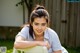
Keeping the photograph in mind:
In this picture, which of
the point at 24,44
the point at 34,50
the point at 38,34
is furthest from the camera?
the point at 38,34

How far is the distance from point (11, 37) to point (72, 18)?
2299mm

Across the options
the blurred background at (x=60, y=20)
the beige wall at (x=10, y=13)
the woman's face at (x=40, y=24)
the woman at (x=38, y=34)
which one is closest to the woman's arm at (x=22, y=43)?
the woman at (x=38, y=34)

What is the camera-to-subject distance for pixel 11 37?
31.3 feet

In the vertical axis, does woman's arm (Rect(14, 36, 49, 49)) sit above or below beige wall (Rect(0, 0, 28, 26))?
above

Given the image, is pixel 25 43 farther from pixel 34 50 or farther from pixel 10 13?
pixel 10 13

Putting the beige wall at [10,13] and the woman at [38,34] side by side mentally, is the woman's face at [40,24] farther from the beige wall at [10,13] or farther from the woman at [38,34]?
the beige wall at [10,13]

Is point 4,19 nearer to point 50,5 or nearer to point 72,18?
point 50,5

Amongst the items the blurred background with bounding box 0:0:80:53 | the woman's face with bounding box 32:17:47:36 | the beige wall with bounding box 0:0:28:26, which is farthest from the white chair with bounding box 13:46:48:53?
the beige wall with bounding box 0:0:28:26

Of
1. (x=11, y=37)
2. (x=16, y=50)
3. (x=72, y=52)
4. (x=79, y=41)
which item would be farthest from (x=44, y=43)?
(x=11, y=37)

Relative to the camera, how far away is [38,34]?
9.07ft

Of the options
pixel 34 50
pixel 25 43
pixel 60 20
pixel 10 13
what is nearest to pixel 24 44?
pixel 25 43

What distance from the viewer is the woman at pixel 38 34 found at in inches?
104

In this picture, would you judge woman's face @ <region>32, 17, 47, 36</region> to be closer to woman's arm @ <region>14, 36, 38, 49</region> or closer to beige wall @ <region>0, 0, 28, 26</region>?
woman's arm @ <region>14, 36, 38, 49</region>

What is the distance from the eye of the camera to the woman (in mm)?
2650
